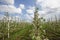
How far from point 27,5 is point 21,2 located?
26.0 inches

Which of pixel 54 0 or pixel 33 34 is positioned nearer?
pixel 33 34

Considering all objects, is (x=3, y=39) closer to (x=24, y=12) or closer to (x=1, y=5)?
(x=1, y=5)

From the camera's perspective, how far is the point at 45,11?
12.7 metres

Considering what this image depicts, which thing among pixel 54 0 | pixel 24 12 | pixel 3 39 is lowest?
pixel 3 39

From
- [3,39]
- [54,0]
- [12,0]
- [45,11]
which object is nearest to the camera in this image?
[54,0]

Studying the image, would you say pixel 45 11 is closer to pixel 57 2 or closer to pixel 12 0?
pixel 57 2

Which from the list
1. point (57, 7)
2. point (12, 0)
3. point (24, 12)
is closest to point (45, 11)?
point (57, 7)

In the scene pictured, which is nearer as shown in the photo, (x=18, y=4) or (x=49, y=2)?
(x=49, y=2)

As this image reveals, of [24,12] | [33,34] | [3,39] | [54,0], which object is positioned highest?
[54,0]

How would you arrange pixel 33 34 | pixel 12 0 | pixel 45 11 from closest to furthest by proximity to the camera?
1. pixel 33 34
2. pixel 45 11
3. pixel 12 0

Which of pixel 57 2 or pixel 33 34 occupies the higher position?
pixel 57 2

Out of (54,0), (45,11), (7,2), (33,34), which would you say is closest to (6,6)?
(7,2)

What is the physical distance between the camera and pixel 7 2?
46.8 feet

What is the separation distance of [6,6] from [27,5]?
2610 millimetres
